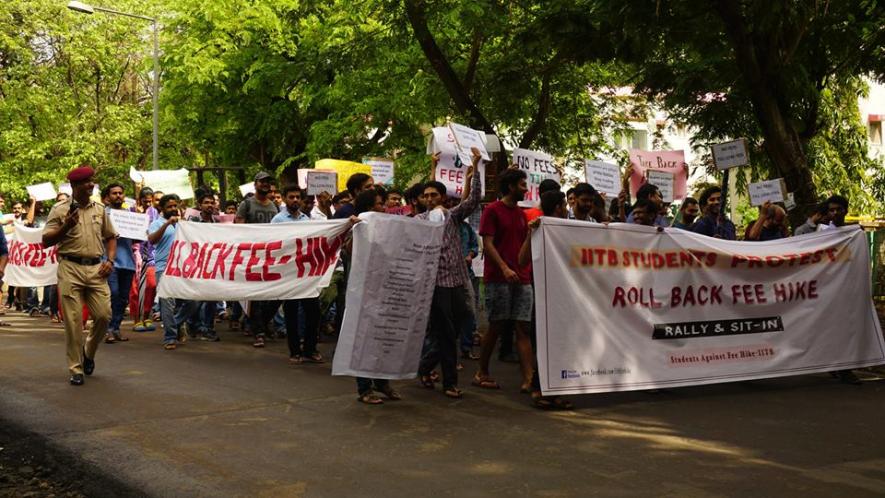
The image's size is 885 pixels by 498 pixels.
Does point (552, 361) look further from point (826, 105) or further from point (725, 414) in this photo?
point (826, 105)

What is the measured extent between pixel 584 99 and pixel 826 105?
5.59m

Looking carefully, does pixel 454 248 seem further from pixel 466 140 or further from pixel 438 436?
pixel 466 140

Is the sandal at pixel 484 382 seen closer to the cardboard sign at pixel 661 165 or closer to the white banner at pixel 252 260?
the white banner at pixel 252 260

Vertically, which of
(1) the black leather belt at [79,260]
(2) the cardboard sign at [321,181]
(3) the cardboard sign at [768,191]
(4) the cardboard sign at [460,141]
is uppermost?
(4) the cardboard sign at [460,141]

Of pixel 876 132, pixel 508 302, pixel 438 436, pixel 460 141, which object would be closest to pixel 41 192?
pixel 460 141

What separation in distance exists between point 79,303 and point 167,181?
9661 mm

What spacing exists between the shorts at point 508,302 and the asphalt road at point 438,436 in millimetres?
675

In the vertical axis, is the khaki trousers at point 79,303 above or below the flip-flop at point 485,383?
above

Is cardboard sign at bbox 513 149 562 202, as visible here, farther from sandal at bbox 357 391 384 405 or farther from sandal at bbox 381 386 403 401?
sandal at bbox 357 391 384 405

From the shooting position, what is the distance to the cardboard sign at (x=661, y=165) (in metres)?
14.5

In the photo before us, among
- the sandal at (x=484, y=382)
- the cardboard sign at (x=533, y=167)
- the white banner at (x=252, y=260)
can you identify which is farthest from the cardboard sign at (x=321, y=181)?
the sandal at (x=484, y=382)

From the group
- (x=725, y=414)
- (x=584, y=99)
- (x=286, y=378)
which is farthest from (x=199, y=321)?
(x=584, y=99)

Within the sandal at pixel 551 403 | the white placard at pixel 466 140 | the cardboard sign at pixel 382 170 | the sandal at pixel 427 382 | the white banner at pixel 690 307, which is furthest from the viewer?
the cardboard sign at pixel 382 170

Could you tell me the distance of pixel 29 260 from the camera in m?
18.3
